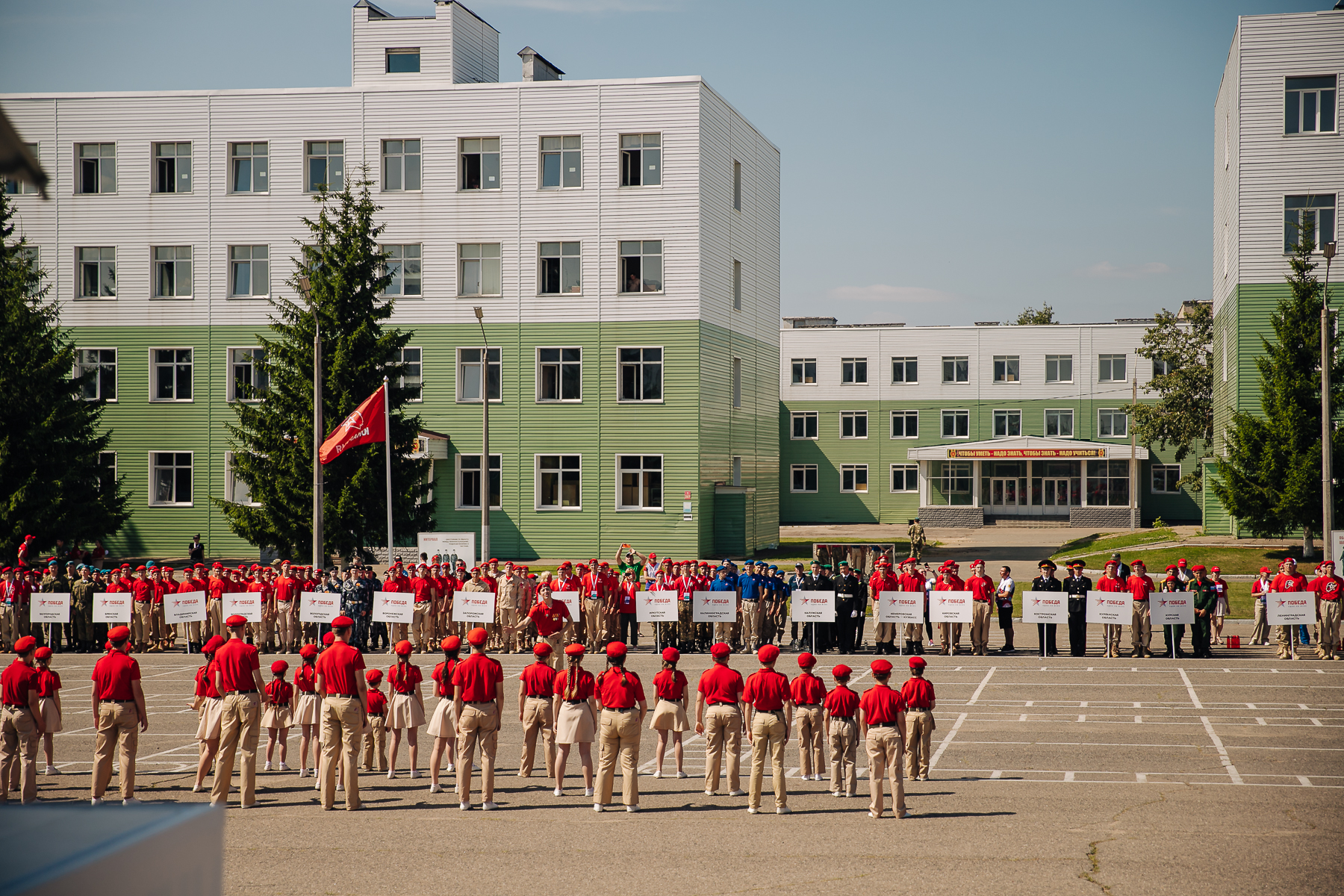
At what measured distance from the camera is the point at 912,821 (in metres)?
12.9

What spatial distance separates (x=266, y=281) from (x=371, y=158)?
661cm

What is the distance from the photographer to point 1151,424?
221ft

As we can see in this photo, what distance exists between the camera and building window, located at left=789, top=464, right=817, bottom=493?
257 feet

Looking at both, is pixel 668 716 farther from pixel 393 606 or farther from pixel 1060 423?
pixel 1060 423

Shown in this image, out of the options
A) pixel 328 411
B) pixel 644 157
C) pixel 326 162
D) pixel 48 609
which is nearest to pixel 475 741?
pixel 48 609

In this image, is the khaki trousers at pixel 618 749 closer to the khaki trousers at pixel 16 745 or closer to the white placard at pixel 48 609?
the khaki trousers at pixel 16 745

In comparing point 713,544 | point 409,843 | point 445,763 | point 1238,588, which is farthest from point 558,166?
point 409,843

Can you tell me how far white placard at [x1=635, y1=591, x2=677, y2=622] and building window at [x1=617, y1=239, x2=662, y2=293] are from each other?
70.4 feet

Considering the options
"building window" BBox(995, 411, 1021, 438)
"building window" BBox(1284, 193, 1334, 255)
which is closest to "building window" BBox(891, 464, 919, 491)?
"building window" BBox(995, 411, 1021, 438)

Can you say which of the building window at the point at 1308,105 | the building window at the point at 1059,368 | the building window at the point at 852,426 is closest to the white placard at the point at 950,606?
the building window at the point at 1308,105

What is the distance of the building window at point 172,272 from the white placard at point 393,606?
26.7m

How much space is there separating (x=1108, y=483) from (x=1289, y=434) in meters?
35.3

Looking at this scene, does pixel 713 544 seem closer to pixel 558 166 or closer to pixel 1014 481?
pixel 558 166

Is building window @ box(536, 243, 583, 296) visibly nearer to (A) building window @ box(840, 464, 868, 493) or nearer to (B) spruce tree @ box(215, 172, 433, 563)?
(B) spruce tree @ box(215, 172, 433, 563)
